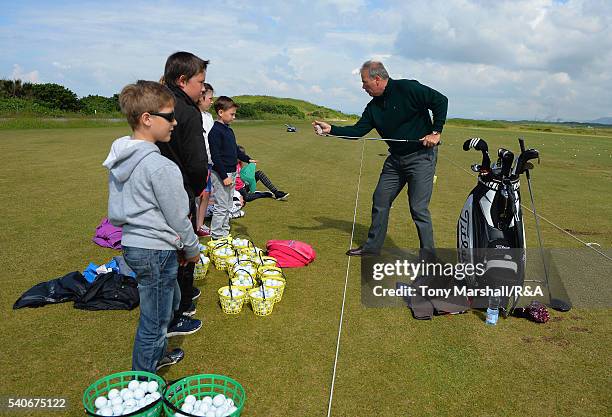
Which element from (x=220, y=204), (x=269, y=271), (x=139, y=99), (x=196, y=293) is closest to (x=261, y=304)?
(x=269, y=271)

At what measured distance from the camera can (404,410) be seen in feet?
10.6

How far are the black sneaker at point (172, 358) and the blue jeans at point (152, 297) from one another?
42cm

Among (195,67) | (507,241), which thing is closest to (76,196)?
(195,67)

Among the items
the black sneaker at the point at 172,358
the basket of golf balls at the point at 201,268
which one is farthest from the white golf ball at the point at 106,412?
the basket of golf balls at the point at 201,268

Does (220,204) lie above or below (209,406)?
above

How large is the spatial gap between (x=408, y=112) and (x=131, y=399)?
4356mm

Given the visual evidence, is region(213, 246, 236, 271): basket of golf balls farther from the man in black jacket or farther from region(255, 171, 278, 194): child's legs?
region(255, 171, 278, 194): child's legs

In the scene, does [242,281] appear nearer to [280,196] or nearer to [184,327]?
[184,327]

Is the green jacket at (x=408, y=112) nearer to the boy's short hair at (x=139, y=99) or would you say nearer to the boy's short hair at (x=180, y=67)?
the boy's short hair at (x=180, y=67)

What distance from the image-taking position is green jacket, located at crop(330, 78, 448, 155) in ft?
17.6

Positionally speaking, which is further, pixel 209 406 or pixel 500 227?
pixel 500 227

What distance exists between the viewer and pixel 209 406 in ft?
9.51

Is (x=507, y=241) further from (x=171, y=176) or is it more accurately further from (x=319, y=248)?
(x=171, y=176)

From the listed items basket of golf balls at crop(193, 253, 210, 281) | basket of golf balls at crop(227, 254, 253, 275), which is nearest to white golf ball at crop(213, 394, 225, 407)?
basket of golf balls at crop(227, 254, 253, 275)
